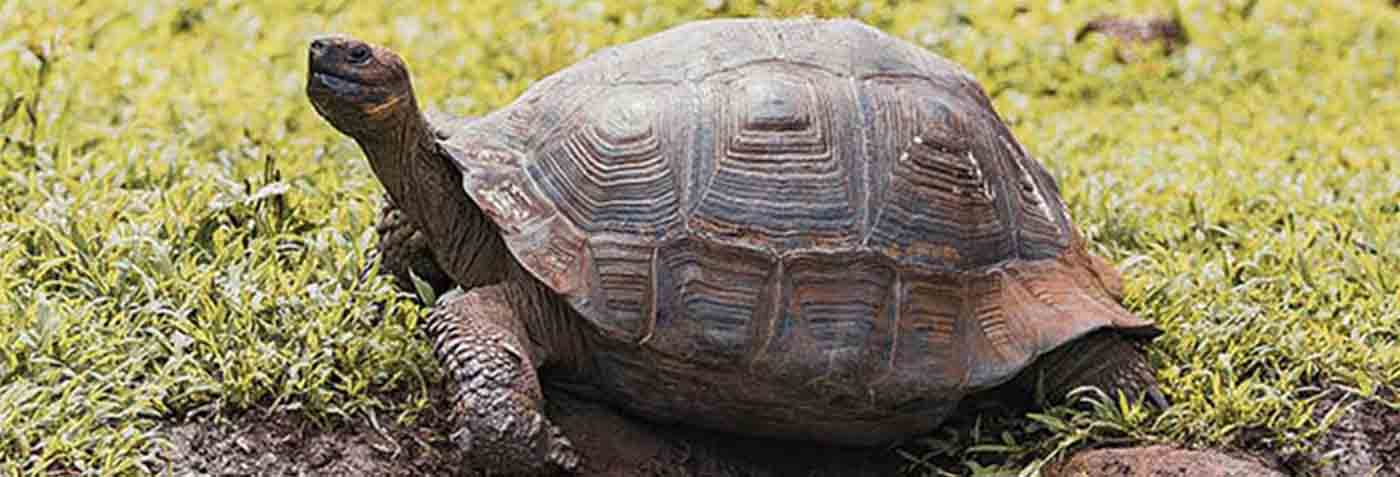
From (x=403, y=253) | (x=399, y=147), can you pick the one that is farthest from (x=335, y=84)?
(x=403, y=253)

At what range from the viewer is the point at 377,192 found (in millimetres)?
5594

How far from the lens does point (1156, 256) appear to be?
5.65 metres

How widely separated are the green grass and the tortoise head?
55cm

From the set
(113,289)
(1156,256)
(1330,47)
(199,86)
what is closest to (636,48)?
(113,289)

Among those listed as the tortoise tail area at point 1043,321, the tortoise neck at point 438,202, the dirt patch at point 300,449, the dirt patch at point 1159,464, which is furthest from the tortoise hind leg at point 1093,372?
the dirt patch at point 300,449

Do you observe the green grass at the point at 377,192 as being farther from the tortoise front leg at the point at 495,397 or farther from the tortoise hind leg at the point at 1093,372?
the tortoise front leg at the point at 495,397

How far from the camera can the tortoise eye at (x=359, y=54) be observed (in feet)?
13.8

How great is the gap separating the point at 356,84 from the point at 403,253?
71cm

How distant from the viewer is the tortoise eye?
4.21m

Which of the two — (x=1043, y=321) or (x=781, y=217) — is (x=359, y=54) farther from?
(x=1043, y=321)

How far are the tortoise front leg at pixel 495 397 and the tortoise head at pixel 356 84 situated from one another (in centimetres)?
51

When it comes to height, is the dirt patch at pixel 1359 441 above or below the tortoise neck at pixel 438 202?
below

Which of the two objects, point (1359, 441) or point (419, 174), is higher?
point (419, 174)

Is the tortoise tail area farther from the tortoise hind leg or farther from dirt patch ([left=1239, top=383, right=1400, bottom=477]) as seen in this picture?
dirt patch ([left=1239, top=383, right=1400, bottom=477])
